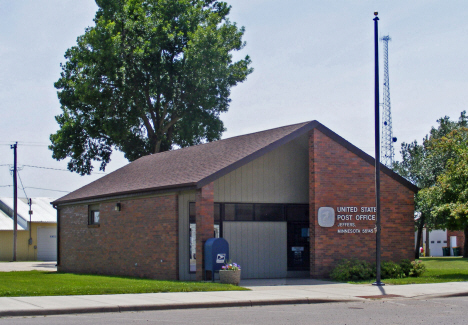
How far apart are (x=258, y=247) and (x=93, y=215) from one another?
9.03 m

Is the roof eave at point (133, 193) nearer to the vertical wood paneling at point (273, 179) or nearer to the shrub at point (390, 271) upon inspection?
the vertical wood paneling at point (273, 179)

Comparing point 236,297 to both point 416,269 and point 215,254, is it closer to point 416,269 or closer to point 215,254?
point 215,254

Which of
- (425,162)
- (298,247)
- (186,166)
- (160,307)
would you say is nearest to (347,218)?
(298,247)

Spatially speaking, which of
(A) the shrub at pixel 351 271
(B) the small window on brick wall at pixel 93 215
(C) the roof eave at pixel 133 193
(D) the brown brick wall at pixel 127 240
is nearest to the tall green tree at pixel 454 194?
(A) the shrub at pixel 351 271

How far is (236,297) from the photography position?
1556cm

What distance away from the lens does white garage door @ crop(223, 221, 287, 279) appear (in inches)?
877

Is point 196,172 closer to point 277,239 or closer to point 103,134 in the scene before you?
point 277,239

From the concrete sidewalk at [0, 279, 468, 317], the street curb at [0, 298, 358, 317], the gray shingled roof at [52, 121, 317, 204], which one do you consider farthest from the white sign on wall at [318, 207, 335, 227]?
the street curb at [0, 298, 358, 317]

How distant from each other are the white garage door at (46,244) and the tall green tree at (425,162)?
94.7 feet

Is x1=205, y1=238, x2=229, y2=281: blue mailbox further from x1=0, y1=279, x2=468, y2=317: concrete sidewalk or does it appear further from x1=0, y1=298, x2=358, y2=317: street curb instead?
x1=0, y1=298, x2=358, y2=317: street curb

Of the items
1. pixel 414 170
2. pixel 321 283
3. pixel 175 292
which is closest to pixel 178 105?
pixel 414 170

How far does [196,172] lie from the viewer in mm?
21828

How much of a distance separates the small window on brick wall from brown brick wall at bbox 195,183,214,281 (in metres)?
8.66

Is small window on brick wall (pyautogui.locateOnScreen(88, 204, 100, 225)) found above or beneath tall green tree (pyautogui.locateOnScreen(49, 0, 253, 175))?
beneath
